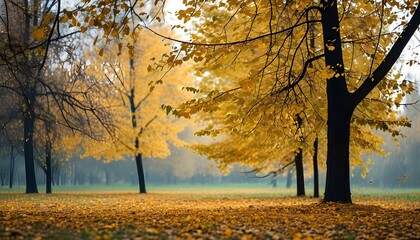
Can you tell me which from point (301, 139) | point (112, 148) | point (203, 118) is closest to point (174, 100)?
point (112, 148)

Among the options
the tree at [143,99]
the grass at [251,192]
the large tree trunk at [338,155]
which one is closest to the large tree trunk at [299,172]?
the grass at [251,192]

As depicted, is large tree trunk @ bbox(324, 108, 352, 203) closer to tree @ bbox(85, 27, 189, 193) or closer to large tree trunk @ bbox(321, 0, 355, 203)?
large tree trunk @ bbox(321, 0, 355, 203)

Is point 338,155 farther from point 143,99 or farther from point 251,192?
point 251,192

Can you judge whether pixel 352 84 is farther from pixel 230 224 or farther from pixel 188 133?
pixel 188 133

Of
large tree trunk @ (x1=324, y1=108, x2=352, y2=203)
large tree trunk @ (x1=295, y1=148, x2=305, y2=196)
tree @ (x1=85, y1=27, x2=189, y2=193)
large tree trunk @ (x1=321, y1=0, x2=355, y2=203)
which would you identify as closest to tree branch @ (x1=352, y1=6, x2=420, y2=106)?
large tree trunk @ (x1=321, y1=0, x2=355, y2=203)

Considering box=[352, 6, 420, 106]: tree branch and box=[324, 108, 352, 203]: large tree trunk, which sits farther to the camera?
box=[324, 108, 352, 203]: large tree trunk

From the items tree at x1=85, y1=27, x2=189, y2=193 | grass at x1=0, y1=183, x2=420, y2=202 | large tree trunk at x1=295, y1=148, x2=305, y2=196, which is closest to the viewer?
large tree trunk at x1=295, y1=148, x2=305, y2=196

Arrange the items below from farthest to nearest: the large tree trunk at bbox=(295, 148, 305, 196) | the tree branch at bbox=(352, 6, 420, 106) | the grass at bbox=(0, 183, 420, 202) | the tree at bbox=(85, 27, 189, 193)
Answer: the tree at bbox=(85, 27, 189, 193) < the grass at bbox=(0, 183, 420, 202) < the large tree trunk at bbox=(295, 148, 305, 196) < the tree branch at bbox=(352, 6, 420, 106)

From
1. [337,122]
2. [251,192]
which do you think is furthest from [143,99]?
[337,122]

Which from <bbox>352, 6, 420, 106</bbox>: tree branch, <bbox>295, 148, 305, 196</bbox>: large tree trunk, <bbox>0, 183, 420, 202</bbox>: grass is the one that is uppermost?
<bbox>352, 6, 420, 106</bbox>: tree branch

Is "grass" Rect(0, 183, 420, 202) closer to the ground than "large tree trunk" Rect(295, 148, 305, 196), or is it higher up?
closer to the ground

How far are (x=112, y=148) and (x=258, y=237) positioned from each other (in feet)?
61.3

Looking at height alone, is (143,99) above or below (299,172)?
above

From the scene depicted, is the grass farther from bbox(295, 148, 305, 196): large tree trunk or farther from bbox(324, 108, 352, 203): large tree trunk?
bbox(324, 108, 352, 203): large tree trunk
